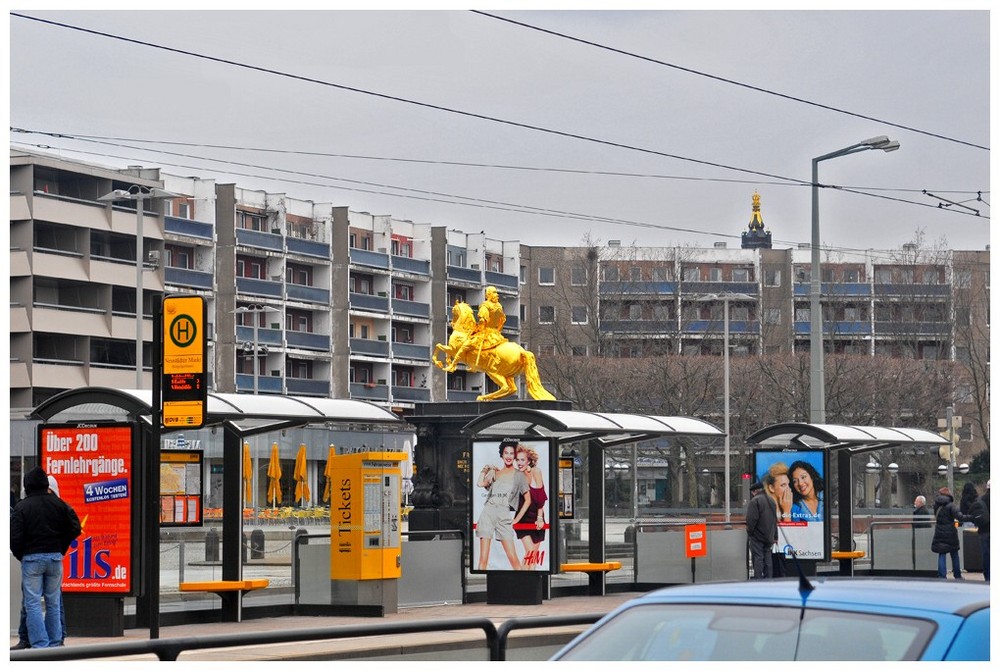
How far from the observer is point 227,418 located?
18109 millimetres

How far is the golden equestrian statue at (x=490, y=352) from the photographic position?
36.7m

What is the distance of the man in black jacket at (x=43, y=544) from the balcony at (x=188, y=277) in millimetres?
69522

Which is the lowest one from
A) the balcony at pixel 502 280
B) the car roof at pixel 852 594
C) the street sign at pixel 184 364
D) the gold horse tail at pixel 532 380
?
the car roof at pixel 852 594

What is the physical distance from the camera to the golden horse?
36562 mm

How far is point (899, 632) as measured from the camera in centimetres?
570

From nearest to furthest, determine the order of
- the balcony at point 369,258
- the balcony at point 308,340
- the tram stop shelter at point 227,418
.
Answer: the tram stop shelter at point 227,418 < the balcony at point 308,340 < the balcony at point 369,258

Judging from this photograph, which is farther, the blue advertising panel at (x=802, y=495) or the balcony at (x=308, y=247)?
the balcony at (x=308, y=247)

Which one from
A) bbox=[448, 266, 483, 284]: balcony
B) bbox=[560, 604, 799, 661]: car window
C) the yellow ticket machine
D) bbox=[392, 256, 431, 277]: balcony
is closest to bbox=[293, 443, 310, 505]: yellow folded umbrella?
the yellow ticket machine

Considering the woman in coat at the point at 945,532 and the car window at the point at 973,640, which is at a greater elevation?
the car window at the point at 973,640

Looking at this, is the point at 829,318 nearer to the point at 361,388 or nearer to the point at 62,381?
the point at 361,388

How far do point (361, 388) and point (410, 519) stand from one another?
63.7 meters

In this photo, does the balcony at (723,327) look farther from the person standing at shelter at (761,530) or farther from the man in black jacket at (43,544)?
the man in black jacket at (43,544)

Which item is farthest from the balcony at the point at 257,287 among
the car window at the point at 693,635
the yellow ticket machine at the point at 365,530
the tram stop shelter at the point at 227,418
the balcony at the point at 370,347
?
the car window at the point at 693,635

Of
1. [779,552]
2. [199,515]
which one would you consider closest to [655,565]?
[779,552]
